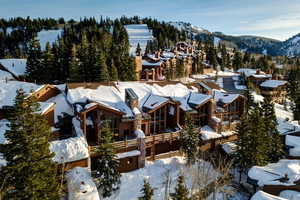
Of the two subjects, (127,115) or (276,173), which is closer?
(276,173)

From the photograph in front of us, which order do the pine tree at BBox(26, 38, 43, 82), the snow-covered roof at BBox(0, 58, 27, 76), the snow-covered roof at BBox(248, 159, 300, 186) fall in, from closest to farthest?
the snow-covered roof at BBox(248, 159, 300, 186) < the pine tree at BBox(26, 38, 43, 82) < the snow-covered roof at BBox(0, 58, 27, 76)

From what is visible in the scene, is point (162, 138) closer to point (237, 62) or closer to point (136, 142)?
point (136, 142)

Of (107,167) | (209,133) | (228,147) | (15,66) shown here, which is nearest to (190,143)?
(209,133)

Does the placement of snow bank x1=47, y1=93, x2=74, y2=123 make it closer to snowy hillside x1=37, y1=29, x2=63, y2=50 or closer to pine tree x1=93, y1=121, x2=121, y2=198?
pine tree x1=93, y1=121, x2=121, y2=198

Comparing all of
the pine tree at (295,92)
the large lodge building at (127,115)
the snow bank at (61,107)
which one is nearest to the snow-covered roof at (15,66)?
the large lodge building at (127,115)

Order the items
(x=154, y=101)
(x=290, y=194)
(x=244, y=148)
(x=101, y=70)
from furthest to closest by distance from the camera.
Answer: (x=101, y=70) → (x=154, y=101) → (x=244, y=148) → (x=290, y=194)

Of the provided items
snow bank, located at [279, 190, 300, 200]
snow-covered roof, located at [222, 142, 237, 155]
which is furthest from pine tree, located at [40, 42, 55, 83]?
snow bank, located at [279, 190, 300, 200]

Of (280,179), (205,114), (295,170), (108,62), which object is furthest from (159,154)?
(108,62)
